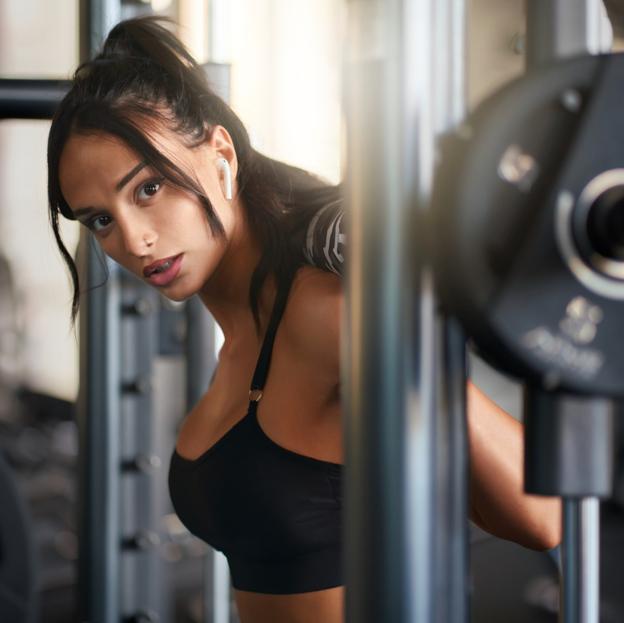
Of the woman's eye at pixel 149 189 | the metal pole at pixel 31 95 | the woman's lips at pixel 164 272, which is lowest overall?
the woman's lips at pixel 164 272

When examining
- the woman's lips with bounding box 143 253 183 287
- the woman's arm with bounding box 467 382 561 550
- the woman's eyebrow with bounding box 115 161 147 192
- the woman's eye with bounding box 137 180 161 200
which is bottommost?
the woman's arm with bounding box 467 382 561 550

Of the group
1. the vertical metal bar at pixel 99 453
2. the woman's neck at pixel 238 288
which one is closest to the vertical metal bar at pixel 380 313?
the woman's neck at pixel 238 288

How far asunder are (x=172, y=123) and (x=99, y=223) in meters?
0.07

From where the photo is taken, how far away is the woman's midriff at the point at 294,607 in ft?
1.74

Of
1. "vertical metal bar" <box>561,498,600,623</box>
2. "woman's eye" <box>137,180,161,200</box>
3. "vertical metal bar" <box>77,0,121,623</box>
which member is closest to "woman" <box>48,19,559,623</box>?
"woman's eye" <box>137,180,161,200</box>

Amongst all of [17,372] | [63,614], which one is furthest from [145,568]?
[17,372]

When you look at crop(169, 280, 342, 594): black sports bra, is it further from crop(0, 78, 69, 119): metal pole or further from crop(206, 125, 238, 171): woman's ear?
crop(0, 78, 69, 119): metal pole

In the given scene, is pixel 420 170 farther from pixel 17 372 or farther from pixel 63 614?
pixel 17 372

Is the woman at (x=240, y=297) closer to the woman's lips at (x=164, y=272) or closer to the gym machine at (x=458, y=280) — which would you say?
the woman's lips at (x=164, y=272)

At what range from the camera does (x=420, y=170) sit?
252 mm

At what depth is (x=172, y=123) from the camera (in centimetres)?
48

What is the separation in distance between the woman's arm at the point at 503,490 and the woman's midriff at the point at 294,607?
13cm

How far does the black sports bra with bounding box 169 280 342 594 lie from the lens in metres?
0.52

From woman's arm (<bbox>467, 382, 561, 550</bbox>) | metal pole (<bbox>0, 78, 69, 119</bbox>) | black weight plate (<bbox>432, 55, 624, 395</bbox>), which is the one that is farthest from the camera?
metal pole (<bbox>0, 78, 69, 119</bbox>)
